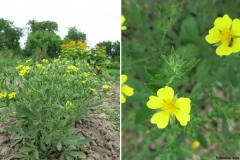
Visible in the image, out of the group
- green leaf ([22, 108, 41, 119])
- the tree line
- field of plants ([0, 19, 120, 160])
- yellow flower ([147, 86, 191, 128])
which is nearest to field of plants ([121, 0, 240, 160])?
yellow flower ([147, 86, 191, 128])

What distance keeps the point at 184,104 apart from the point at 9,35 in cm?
66

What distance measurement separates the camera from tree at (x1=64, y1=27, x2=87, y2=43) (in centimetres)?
114

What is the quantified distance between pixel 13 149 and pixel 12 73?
0.27 meters

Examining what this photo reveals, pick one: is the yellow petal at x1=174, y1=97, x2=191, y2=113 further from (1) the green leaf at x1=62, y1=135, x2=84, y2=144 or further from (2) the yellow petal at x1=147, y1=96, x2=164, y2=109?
(1) the green leaf at x1=62, y1=135, x2=84, y2=144

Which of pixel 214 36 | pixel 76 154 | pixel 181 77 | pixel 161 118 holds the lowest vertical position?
pixel 76 154

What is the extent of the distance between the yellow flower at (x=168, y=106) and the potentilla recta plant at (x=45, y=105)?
344 millimetres

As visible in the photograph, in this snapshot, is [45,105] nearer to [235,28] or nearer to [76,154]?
[76,154]

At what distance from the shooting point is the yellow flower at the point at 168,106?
2.68 feet

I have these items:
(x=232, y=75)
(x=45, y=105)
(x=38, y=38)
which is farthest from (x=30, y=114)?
(x=232, y=75)

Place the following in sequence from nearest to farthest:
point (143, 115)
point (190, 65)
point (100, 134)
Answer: point (190, 65)
point (143, 115)
point (100, 134)

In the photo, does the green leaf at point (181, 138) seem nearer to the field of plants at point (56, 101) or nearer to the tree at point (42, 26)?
the field of plants at point (56, 101)

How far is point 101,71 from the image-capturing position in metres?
1.27

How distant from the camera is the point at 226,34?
86cm

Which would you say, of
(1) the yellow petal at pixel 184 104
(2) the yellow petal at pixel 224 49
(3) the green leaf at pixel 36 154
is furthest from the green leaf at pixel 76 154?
(2) the yellow petal at pixel 224 49
